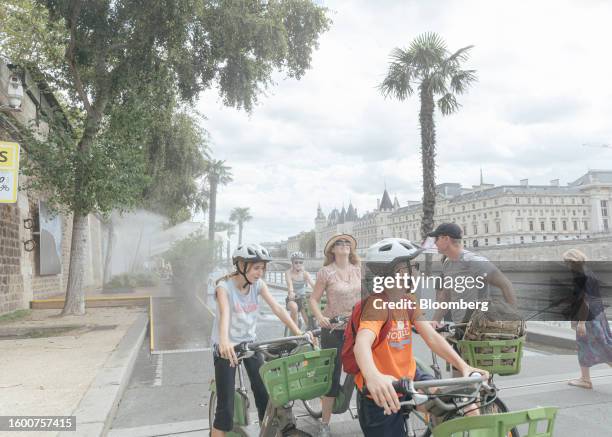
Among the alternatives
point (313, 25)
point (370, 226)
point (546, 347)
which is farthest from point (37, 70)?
point (370, 226)

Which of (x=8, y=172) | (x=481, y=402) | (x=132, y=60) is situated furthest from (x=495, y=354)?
(x=132, y=60)

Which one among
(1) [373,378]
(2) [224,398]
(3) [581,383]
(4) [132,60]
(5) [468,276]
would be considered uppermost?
(4) [132,60]

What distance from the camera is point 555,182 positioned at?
124m

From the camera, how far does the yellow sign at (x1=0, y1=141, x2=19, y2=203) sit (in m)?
7.38

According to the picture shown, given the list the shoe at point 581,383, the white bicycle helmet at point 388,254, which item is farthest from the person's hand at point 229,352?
the shoe at point 581,383

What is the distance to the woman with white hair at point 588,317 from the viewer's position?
18.0ft

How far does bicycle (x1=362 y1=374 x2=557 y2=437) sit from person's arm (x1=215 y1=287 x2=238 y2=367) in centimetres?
102

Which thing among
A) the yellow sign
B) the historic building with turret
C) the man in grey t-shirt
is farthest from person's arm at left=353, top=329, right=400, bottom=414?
the historic building with turret

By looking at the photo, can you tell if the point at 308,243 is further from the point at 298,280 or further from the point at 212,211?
the point at 298,280

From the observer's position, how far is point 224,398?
11.2 ft

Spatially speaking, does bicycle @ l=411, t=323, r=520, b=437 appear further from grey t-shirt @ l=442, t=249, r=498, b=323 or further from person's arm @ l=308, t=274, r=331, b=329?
person's arm @ l=308, t=274, r=331, b=329

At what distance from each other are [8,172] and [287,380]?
6587mm

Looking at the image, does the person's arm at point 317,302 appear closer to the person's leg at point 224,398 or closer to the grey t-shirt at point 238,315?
the grey t-shirt at point 238,315

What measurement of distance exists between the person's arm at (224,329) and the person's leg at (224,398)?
15 centimetres
